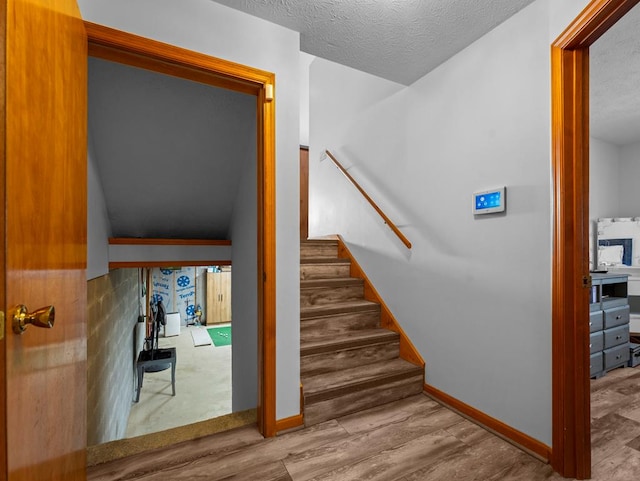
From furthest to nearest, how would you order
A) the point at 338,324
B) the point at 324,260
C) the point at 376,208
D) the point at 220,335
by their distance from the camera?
the point at 220,335, the point at 324,260, the point at 376,208, the point at 338,324

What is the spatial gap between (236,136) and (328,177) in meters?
1.57

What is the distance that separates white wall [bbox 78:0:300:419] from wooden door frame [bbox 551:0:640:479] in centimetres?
132

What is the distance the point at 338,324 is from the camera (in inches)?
104

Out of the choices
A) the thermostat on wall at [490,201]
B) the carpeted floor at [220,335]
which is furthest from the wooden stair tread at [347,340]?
the carpeted floor at [220,335]

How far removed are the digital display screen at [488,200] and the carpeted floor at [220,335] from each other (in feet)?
24.1

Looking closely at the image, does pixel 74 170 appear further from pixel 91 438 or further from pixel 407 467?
pixel 91 438

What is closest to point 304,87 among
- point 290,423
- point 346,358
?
point 346,358

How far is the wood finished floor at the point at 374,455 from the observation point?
59.7 inches

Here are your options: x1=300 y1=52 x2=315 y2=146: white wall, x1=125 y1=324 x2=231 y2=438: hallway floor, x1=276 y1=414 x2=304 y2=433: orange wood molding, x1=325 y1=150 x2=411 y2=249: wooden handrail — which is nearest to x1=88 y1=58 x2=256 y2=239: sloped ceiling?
x1=325 y1=150 x2=411 y2=249: wooden handrail

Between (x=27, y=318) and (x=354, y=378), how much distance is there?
185 centimetres

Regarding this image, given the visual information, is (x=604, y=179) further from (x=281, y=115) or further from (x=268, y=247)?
(x=268, y=247)

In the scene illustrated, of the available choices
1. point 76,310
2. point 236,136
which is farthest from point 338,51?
point 76,310

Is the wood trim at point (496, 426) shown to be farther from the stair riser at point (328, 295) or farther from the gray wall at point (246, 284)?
the gray wall at point (246, 284)

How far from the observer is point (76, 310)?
1252mm
